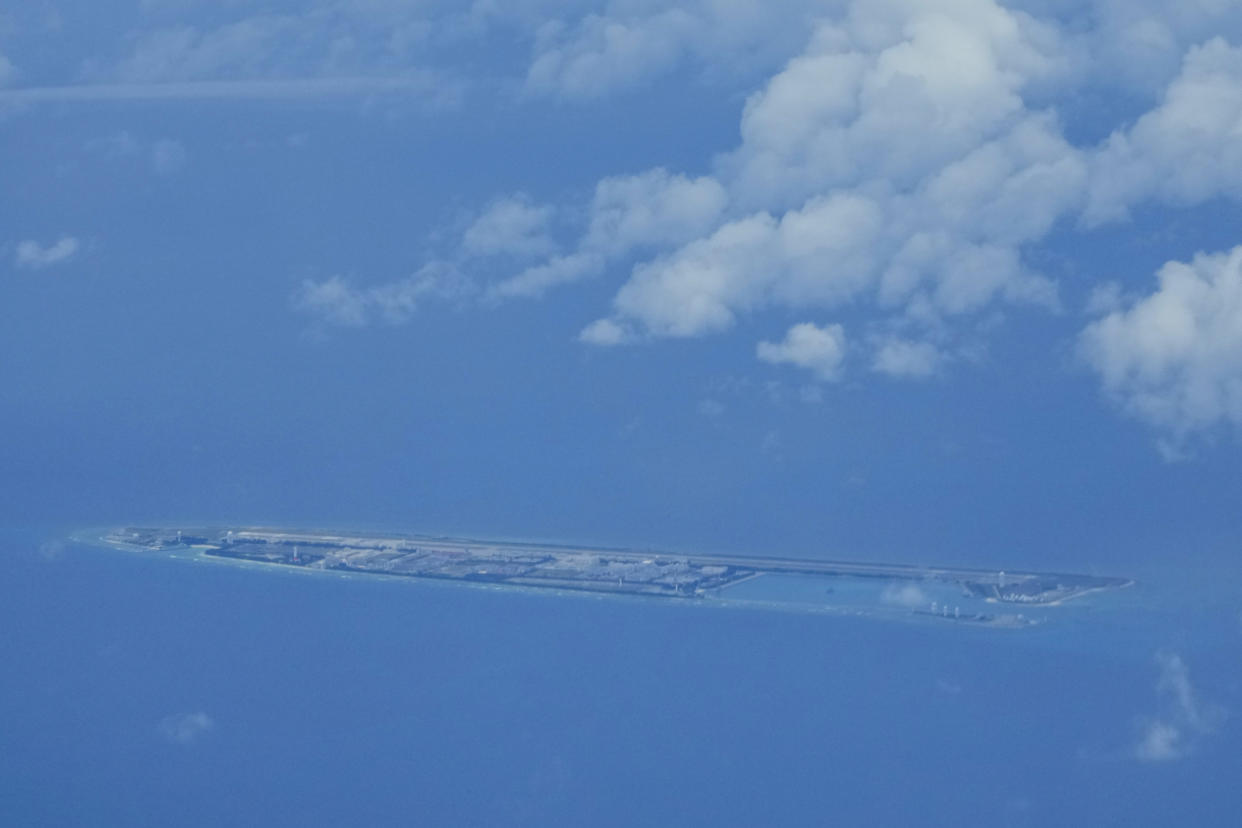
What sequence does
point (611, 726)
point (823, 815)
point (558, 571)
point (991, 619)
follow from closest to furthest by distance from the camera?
point (823, 815) → point (611, 726) → point (991, 619) → point (558, 571)

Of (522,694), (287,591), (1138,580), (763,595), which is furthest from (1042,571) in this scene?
(287,591)

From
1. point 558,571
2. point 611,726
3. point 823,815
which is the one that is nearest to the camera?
point 823,815

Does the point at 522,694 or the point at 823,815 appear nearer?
the point at 823,815

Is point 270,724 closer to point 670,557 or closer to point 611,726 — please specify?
point 611,726

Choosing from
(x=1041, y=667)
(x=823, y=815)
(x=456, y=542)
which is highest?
(x=456, y=542)

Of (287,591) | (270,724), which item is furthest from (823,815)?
(287,591)

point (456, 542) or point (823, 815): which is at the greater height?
point (456, 542)
